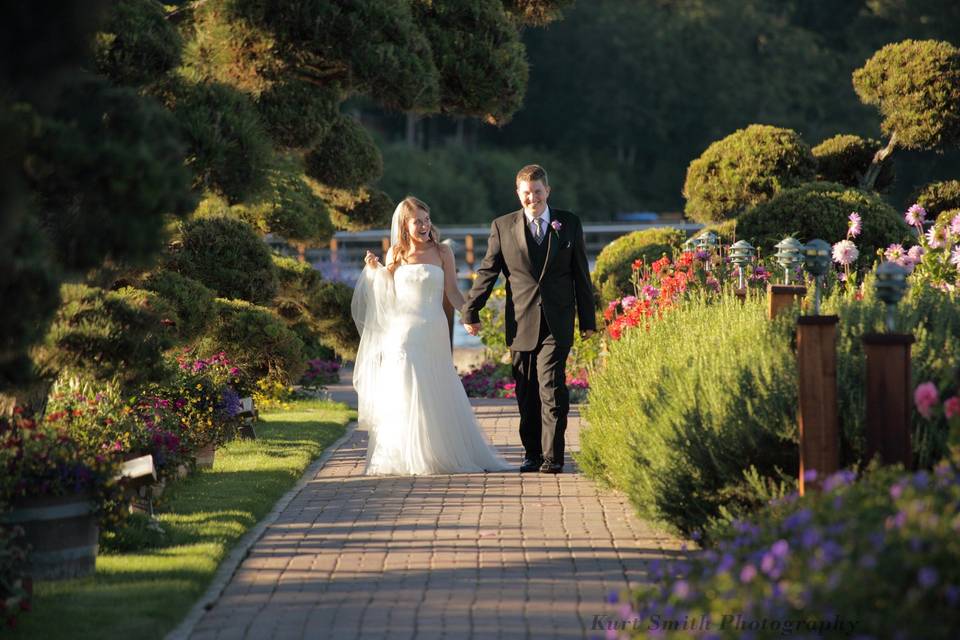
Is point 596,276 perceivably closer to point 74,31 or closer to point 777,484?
point 777,484

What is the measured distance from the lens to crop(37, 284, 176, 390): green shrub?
809 cm

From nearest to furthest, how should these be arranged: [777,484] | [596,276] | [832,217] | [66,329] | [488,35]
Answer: [777,484] → [66,329] → [488,35] → [832,217] → [596,276]

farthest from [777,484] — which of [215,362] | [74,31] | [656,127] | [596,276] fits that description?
[656,127]

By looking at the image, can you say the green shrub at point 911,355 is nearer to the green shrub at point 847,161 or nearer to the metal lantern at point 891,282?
the metal lantern at point 891,282

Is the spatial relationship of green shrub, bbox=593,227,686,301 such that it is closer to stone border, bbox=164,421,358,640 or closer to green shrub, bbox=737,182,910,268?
green shrub, bbox=737,182,910,268

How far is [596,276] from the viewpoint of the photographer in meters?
20.1

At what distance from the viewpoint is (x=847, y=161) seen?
20875 millimetres

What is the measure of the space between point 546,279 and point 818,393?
4.34 metres

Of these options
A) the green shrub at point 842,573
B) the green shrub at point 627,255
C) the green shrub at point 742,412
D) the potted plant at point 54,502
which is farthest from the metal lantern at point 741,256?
the green shrub at point 627,255

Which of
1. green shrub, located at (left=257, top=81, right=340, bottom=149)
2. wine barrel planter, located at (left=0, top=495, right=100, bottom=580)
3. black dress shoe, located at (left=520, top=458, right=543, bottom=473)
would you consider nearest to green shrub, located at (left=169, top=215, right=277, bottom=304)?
green shrub, located at (left=257, top=81, right=340, bottom=149)

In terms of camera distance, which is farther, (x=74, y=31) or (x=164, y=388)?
(x=164, y=388)

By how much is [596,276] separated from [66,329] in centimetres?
1254

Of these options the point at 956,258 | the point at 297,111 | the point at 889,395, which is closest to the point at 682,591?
the point at 889,395

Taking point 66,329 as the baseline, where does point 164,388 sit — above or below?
below
